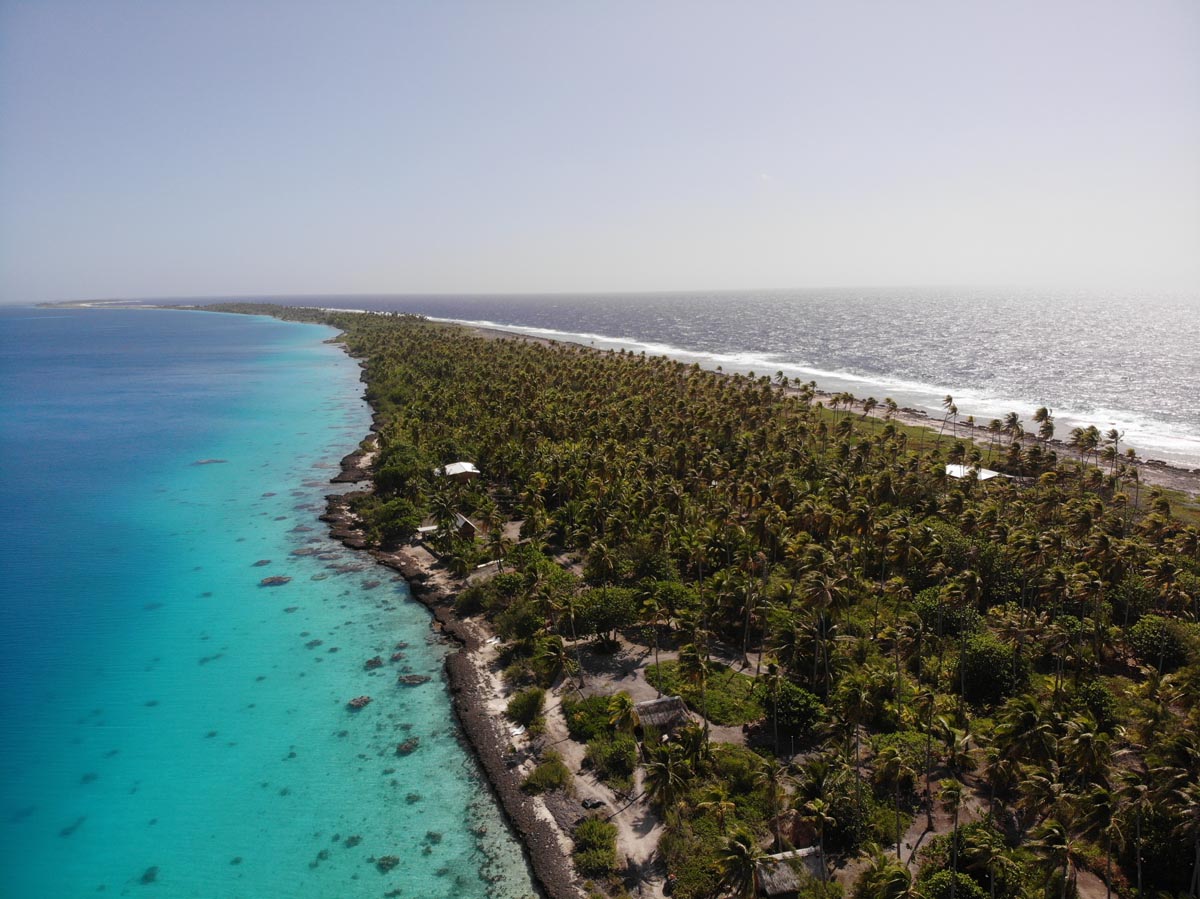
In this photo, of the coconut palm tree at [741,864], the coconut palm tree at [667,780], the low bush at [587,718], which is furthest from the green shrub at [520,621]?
the coconut palm tree at [741,864]

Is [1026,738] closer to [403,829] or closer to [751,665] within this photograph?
[751,665]

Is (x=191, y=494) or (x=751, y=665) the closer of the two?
(x=751, y=665)

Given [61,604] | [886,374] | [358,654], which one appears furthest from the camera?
[886,374]

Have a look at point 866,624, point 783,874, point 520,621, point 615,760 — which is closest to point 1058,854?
point 783,874

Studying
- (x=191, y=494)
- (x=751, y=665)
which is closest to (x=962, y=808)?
(x=751, y=665)

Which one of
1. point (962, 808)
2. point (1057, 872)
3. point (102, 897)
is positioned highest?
point (1057, 872)

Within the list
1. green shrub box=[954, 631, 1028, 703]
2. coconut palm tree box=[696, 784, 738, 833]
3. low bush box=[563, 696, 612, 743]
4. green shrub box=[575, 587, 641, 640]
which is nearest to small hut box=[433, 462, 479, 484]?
green shrub box=[575, 587, 641, 640]
